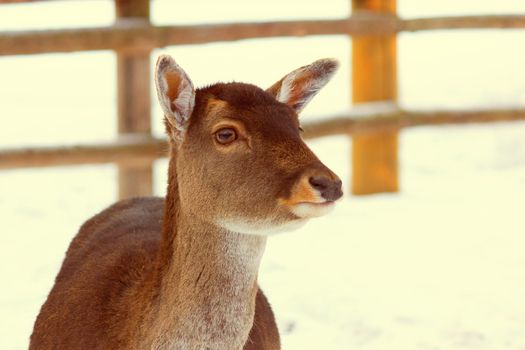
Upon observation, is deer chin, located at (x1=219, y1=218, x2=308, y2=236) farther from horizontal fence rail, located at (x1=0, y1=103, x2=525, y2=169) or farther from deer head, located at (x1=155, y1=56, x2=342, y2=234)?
horizontal fence rail, located at (x1=0, y1=103, x2=525, y2=169)

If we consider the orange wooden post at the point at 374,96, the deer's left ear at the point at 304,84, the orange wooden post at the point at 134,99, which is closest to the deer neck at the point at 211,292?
the deer's left ear at the point at 304,84

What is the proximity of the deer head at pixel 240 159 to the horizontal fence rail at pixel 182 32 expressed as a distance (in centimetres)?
342

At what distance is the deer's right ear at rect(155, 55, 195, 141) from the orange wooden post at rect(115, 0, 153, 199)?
12.2 ft

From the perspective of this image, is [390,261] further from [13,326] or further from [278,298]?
[13,326]

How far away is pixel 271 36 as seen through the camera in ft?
24.6

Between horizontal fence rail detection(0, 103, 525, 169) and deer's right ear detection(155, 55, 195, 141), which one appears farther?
horizontal fence rail detection(0, 103, 525, 169)

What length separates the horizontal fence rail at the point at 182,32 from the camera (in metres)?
6.63

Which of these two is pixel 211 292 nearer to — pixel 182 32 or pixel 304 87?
pixel 304 87

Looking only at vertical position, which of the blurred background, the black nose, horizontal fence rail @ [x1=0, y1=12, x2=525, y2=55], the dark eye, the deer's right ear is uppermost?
horizontal fence rail @ [x1=0, y1=12, x2=525, y2=55]

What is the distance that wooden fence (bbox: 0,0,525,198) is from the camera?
266 inches

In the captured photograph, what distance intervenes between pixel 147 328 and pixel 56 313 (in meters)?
0.62

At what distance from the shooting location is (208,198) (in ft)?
10.6

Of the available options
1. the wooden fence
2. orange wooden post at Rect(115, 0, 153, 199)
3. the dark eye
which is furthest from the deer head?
orange wooden post at Rect(115, 0, 153, 199)

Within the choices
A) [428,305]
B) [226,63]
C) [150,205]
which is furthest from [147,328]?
[226,63]
